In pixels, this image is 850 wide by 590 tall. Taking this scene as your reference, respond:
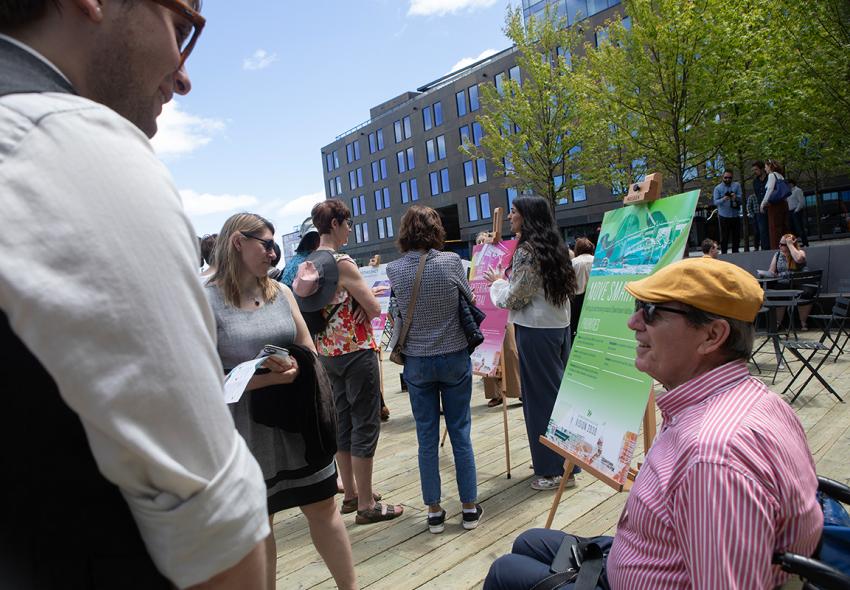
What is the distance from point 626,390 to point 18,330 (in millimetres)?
2806

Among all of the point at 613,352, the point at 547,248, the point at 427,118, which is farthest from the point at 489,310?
the point at 427,118

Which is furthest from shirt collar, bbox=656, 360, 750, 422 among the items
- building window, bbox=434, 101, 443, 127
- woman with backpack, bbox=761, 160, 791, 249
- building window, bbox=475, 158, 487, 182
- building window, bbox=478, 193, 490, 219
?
building window, bbox=434, 101, 443, 127

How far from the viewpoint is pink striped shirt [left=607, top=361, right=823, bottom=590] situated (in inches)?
52.5

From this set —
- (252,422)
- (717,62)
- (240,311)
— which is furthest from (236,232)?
(717,62)

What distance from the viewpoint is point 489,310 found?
5.50 meters

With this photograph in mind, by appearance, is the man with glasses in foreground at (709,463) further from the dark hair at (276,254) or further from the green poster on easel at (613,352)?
the dark hair at (276,254)

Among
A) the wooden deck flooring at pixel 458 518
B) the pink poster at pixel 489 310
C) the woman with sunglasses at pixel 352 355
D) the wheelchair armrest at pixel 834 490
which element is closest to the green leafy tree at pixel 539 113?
the pink poster at pixel 489 310

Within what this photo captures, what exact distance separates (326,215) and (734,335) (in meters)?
2.58

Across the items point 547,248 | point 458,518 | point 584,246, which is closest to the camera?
point 458,518

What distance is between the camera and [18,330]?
0.54 metres

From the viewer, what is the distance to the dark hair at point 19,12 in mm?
641

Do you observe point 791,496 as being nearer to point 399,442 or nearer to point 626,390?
point 626,390

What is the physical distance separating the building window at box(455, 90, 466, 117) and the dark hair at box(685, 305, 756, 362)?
42.9 metres

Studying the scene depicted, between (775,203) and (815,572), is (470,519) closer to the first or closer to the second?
(815,572)
